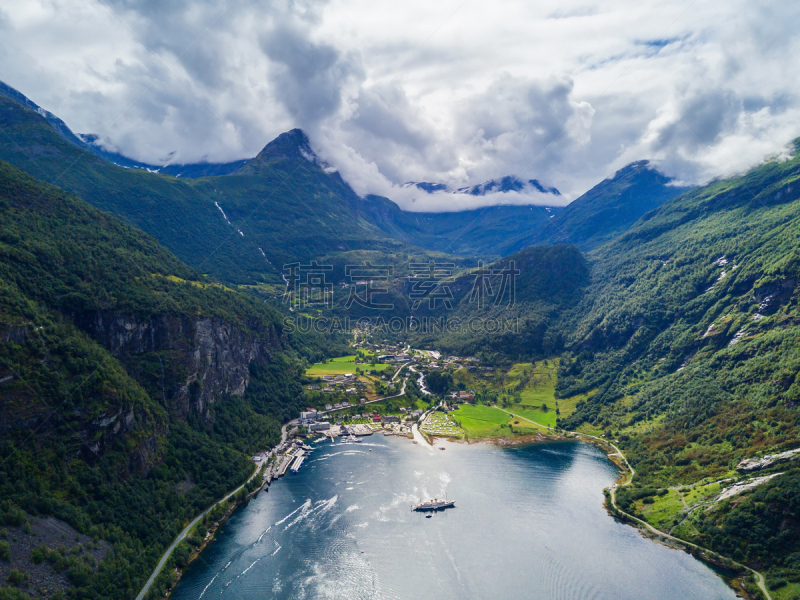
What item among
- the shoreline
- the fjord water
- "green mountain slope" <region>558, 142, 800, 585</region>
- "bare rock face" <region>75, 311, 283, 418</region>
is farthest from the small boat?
"bare rock face" <region>75, 311, 283, 418</region>

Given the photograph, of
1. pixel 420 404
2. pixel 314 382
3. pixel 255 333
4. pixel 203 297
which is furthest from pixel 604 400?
pixel 203 297

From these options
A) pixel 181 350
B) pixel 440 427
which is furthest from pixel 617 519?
pixel 181 350

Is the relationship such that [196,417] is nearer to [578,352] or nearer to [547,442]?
[547,442]

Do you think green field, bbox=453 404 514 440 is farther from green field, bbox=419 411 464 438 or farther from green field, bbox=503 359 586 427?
green field, bbox=503 359 586 427

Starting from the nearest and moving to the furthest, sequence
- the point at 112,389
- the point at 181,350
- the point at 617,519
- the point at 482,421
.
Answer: the point at 112,389, the point at 617,519, the point at 181,350, the point at 482,421

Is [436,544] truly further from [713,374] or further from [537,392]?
[537,392]

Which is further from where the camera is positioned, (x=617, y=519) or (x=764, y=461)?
(x=617, y=519)
